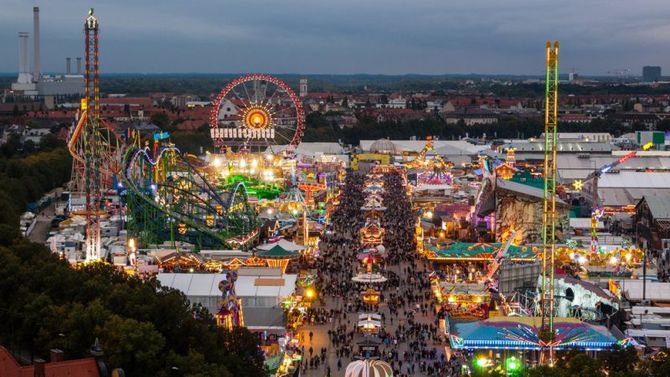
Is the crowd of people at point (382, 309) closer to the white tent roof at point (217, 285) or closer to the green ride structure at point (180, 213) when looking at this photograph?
the white tent roof at point (217, 285)

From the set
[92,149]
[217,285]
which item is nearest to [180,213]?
[92,149]

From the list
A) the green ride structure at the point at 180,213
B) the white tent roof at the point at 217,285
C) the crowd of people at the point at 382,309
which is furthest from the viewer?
the green ride structure at the point at 180,213

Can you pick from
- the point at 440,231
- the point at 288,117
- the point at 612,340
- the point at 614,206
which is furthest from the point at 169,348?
the point at 288,117

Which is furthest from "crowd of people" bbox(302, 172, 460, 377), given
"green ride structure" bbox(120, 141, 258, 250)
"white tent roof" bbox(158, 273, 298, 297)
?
"green ride structure" bbox(120, 141, 258, 250)

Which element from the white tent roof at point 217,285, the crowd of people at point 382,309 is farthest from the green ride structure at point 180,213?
the white tent roof at point 217,285

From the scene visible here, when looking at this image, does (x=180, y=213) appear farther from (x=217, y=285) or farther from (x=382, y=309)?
(x=217, y=285)

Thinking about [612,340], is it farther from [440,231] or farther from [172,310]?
[440,231]
